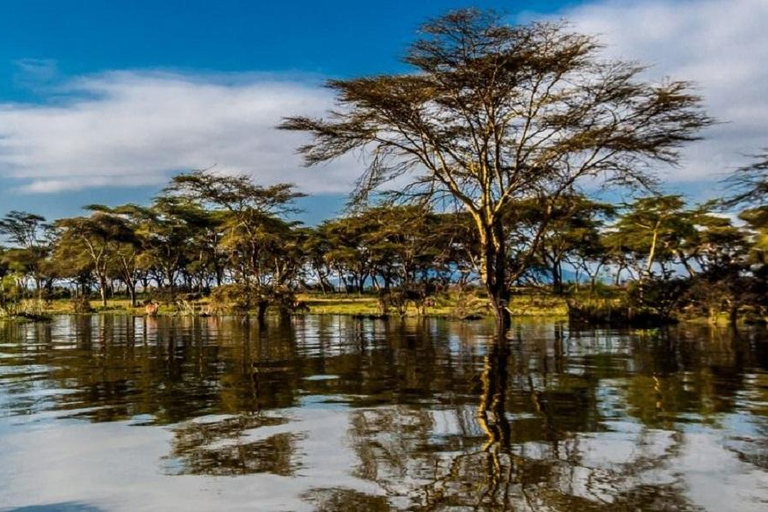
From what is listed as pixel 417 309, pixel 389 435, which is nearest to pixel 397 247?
pixel 417 309

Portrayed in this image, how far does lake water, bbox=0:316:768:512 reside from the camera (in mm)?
5223

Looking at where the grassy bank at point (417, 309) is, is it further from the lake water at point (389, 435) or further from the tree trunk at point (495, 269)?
the lake water at point (389, 435)

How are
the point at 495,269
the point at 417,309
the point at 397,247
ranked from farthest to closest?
the point at 397,247 < the point at 417,309 < the point at 495,269

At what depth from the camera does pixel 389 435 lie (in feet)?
23.5

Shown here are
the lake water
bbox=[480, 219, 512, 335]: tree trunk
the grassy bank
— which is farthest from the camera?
the grassy bank

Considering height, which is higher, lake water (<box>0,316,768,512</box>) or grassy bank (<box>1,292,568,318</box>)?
grassy bank (<box>1,292,568,318</box>)

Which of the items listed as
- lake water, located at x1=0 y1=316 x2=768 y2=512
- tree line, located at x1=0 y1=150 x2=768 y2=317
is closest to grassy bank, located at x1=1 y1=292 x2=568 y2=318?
tree line, located at x1=0 y1=150 x2=768 y2=317

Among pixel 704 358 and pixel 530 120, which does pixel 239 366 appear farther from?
pixel 530 120

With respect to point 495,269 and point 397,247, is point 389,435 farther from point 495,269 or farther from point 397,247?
point 397,247

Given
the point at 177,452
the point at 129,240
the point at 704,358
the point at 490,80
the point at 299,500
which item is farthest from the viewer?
the point at 129,240

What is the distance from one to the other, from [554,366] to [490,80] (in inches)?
460

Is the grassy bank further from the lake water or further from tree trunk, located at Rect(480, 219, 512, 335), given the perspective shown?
the lake water

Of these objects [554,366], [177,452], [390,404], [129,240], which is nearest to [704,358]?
[554,366]

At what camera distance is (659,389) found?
10.2 m
